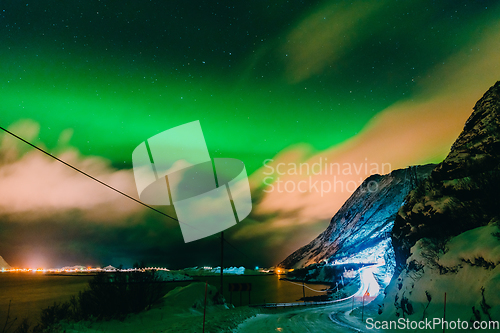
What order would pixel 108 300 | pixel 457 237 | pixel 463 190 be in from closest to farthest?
1. pixel 457 237
2. pixel 463 190
3. pixel 108 300

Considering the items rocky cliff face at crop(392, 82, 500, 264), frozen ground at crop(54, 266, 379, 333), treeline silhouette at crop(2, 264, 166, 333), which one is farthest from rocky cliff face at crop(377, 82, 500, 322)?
treeline silhouette at crop(2, 264, 166, 333)

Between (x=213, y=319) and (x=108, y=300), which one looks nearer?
(x=213, y=319)

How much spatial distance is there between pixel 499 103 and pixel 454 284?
1448cm

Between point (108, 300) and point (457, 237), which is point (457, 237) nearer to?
point (457, 237)

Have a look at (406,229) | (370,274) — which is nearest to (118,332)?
(406,229)

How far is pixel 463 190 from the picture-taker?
17.6 m

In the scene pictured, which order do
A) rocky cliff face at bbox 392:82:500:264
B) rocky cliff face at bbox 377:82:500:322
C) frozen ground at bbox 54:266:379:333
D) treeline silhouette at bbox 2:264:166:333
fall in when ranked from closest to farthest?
rocky cliff face at bbox 377:82:500:322, rocky cliff face at bbox 392:82:500:264, frozen ground at bbox 54:266:379:333, treeline silhouette at bbox 2:264:166:333

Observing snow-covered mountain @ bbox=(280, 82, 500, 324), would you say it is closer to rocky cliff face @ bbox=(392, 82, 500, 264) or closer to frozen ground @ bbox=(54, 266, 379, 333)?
rocky cliff face @ bbox=(392, 82, 500, 264)

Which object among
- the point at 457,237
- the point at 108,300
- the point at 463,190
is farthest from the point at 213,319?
the point at 463,190

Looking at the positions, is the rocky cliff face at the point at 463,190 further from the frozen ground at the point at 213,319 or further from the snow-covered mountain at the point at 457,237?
the frozen ground at the point at 213,319

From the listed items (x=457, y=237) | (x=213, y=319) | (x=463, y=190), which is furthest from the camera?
(x=213, y=319)

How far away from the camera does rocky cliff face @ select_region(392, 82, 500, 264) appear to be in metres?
16.5

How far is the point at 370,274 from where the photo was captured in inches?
2418

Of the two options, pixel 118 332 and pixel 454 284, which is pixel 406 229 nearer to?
pixel 454 284
